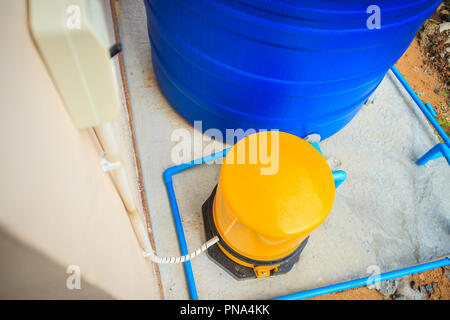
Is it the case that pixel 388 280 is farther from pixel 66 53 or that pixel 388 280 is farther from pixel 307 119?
pixel 66 53

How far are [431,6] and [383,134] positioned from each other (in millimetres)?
847

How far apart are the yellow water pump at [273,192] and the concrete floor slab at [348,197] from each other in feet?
0.96

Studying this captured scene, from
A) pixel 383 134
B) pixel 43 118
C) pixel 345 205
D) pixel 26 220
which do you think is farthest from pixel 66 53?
pixel 383 134

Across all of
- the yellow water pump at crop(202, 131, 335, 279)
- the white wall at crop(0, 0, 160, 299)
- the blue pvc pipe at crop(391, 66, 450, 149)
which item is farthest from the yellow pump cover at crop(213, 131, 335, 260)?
the blue pvc pipe at crop(391, 66, 450, 149)

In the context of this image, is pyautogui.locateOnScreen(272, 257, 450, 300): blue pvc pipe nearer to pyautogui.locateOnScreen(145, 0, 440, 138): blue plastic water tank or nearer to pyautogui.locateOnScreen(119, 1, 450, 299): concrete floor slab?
pyautogui.locateOnScreen(119, 1, 450, 299): concrete floor slab

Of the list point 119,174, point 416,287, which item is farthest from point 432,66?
point 119,174

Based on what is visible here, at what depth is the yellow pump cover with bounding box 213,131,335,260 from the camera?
0.84m

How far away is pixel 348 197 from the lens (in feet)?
4.91

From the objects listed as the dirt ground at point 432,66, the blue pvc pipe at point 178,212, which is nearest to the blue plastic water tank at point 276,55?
the blue pvc pipe at point 178,212

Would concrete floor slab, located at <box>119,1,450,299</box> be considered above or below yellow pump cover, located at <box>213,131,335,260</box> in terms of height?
below

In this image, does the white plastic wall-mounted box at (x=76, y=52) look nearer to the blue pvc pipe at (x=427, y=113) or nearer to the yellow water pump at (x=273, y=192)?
the yellow water pump at (x=273, y=192)

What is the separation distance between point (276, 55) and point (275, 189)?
1.54 ft

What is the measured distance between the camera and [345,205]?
147 centimetres

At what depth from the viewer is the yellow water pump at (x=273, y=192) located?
2.76ft
